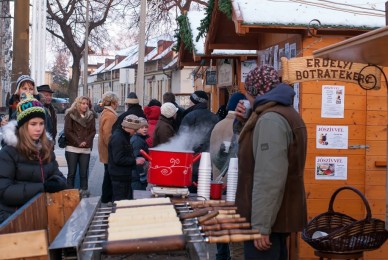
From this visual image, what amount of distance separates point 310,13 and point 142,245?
438 cm

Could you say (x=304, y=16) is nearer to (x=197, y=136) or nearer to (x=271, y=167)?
(x=197, y=136)

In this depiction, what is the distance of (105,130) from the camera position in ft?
32.0

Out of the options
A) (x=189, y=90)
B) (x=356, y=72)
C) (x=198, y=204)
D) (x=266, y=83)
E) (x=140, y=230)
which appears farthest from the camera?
(x=189, y=90)

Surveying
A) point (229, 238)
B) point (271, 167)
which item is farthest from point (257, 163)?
point (229, 238)

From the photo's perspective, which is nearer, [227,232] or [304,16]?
[227,232]

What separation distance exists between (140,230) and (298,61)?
10.9ft

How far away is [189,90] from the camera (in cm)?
4319

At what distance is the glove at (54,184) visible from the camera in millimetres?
4512

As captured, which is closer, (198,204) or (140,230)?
(140,230)

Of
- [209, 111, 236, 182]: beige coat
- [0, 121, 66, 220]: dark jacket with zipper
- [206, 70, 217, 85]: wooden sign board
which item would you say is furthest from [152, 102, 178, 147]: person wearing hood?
[206, 70, 217, 85]: wooden sign board

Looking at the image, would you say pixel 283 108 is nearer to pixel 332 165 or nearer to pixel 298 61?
pixel 298 61

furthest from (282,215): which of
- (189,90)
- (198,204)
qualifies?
(189,90)

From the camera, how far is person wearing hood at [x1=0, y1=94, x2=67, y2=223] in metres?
4.44

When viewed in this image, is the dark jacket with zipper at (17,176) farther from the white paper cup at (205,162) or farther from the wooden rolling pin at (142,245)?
the wooden rolling pin at (142,245)
